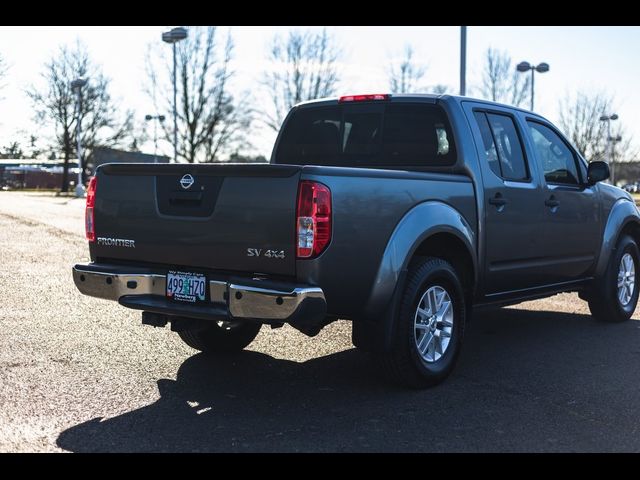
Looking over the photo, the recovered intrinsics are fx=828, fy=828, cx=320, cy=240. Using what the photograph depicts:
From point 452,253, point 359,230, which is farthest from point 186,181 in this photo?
point 452,253

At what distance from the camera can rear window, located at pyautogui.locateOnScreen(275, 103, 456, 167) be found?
598cm

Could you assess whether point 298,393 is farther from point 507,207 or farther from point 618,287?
point 618,287

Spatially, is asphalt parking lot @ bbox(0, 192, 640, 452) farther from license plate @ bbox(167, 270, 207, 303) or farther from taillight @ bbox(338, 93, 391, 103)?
taillight @ bbox(338, 93, 391, 103)

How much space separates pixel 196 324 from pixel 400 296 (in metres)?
1.29

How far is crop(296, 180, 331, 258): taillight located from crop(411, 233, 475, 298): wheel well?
957 millimetres

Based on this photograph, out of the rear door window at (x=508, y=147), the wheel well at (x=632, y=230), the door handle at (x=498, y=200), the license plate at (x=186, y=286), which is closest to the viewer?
the license plate at (x=186, y=286)

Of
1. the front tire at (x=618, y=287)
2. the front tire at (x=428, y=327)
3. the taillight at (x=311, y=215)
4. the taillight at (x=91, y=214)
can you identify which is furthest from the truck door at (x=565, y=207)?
the taillight at (x=91, y=214)

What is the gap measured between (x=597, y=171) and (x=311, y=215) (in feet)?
12.2

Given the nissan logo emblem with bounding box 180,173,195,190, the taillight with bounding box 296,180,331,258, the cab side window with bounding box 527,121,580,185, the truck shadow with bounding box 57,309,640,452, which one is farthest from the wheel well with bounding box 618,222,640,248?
the nissan logo emblem with bounding box 180,173,195,190

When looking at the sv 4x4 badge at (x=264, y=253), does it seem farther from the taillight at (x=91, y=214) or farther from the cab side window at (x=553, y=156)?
the cab side window at (x=553, y=156)

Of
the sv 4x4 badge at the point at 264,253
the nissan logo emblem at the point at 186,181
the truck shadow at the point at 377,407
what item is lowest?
the truck shadow at the point at 377,407

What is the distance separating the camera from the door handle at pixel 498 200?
5942mm

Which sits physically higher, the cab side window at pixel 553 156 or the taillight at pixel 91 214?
the cab side window at pixel 553 156

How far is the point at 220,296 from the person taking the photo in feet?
15.4
